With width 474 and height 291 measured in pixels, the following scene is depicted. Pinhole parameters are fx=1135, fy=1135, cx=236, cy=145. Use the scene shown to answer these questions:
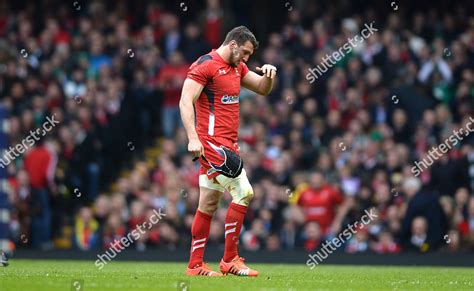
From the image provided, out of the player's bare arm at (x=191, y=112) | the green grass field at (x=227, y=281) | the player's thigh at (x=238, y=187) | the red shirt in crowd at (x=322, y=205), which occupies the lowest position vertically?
the red shirt in crowd at (x=322, y=205)

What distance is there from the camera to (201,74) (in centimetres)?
1159

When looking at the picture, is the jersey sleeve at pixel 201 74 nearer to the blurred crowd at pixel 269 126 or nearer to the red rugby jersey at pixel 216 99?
the red rugby jersey at pixel 216 99

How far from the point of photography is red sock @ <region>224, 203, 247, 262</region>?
11.6m

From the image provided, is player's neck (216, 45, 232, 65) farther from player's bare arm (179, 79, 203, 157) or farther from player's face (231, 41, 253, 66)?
player's bare arm (179, 79, 203, 157)

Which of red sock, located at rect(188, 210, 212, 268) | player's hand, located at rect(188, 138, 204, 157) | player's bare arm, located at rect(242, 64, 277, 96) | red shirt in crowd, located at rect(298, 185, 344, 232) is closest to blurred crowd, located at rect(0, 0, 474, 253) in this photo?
red shirt in crowd, located at rect(298, 185, 344, 232)

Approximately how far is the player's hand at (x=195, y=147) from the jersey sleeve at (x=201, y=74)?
676 mm

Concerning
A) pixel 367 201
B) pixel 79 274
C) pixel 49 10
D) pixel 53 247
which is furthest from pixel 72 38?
pixel 79 274

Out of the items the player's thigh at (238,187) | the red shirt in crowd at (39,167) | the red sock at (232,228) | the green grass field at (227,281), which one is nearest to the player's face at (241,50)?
the player's thigh at (238,187)

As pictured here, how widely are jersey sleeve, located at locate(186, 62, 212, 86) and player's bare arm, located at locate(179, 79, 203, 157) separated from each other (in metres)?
0.04

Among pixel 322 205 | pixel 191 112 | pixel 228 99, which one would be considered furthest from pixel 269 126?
pixel 191 112

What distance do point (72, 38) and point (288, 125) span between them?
5.80 m

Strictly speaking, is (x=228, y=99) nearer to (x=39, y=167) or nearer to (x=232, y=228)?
(x=232, y=228)

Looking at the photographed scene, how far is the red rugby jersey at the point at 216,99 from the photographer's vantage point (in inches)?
460

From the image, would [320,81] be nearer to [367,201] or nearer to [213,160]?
[367,201]
